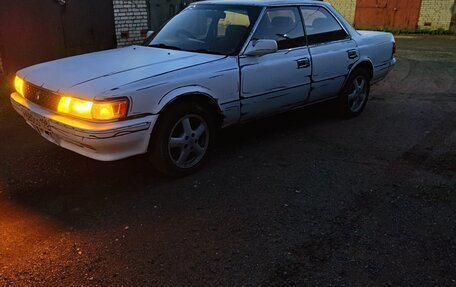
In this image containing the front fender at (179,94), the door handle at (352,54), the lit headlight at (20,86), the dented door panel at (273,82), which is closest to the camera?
the front fender at (179,94)

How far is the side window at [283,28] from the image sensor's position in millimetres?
4800

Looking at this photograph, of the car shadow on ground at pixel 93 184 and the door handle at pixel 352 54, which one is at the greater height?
the door handle at pixel 352 54

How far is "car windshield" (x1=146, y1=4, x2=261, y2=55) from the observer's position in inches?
181

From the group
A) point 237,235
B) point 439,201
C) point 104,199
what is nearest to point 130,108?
point 104,199

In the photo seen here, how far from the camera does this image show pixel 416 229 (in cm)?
335

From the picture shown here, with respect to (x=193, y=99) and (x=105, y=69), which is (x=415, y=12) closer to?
(x=193, y=99)

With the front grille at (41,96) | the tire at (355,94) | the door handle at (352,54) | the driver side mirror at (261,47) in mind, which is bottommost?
the tire at (355,94)

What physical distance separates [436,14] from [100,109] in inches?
707

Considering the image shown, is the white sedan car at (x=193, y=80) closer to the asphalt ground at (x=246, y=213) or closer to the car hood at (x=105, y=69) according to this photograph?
the car hood at (x=105, y=69)

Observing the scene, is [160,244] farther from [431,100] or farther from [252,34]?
[431,100]

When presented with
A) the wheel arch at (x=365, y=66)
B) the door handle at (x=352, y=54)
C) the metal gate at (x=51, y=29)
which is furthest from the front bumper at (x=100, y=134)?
the metal gate at (x=51, y=29)

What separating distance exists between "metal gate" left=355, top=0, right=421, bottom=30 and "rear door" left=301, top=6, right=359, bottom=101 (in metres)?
14.3

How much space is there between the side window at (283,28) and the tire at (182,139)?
1.12 m

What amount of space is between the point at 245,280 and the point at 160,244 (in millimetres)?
710
